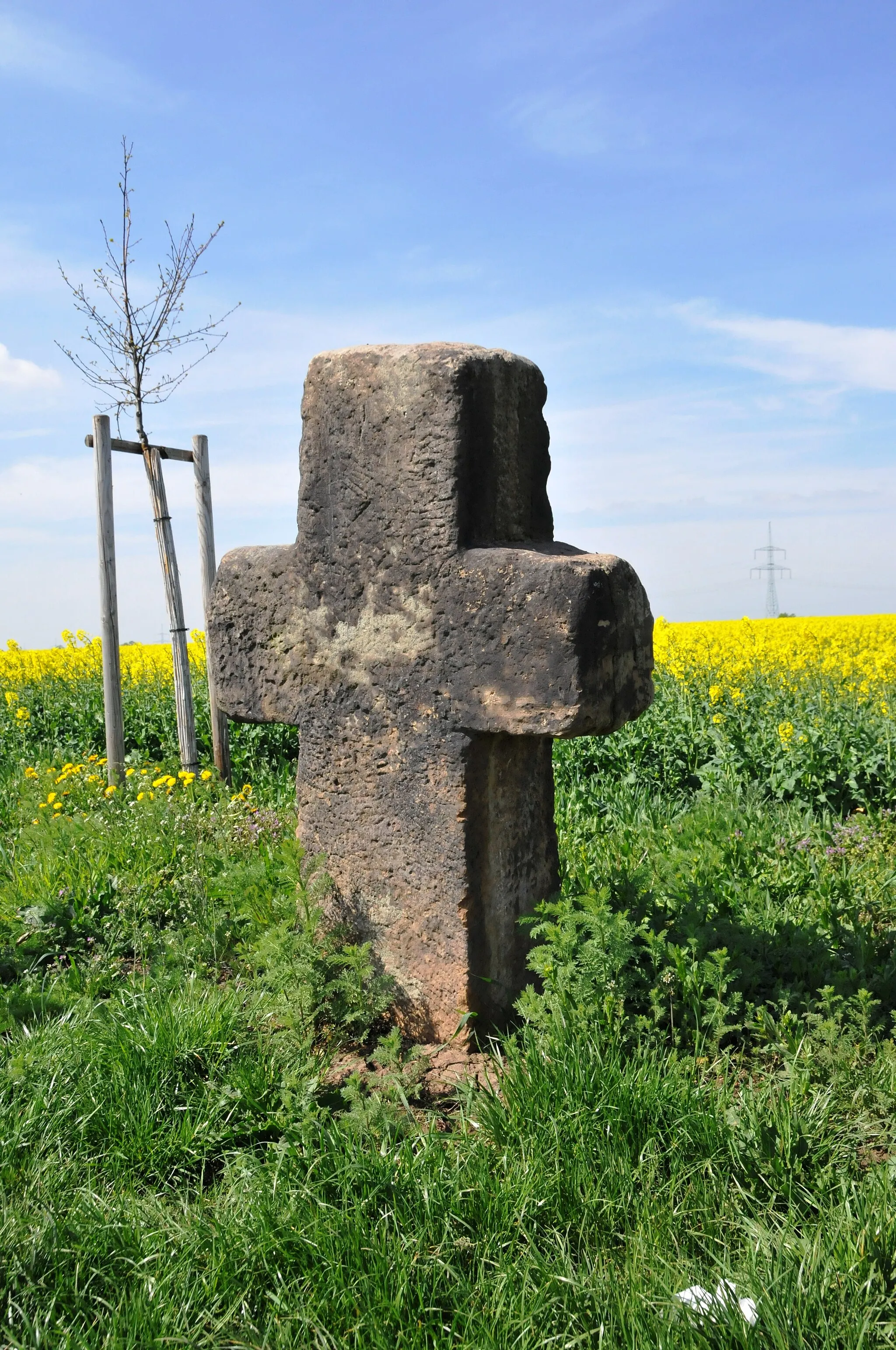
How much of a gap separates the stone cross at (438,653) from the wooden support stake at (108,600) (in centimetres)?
340

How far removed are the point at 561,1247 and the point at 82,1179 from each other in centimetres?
130

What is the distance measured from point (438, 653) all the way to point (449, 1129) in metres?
1.47

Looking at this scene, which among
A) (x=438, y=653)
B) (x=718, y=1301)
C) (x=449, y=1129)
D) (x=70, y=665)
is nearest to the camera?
(x=718, y=1301)

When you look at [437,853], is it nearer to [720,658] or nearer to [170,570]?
[170,570]

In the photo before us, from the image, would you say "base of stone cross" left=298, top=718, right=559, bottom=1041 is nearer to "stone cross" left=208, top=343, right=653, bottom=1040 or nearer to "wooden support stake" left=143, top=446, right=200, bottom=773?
"stone cross" left=208, top=343, right=653, bottom=1040

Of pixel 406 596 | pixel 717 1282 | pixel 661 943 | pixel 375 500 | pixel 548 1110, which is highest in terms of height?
pixel 375 500

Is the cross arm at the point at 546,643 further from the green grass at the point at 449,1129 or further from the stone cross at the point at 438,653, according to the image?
the green grass at the point at 449,1129

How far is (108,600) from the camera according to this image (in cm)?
695

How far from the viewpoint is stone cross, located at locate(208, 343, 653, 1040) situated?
329 centimetres

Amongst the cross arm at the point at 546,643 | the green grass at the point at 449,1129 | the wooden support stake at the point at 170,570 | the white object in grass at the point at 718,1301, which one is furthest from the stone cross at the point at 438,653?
the wooden support stake at the point at 170,570

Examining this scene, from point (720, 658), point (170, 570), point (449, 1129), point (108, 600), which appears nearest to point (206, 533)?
point (170, 570)

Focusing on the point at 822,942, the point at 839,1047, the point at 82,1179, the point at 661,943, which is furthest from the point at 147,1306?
the point at 822,942

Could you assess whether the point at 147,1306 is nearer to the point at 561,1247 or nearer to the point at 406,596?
the point at 561,1247

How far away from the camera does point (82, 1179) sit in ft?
9.05
